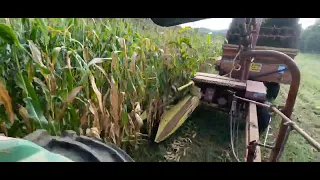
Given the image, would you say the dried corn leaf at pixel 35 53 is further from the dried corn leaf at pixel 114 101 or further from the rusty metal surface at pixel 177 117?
the rusty metal surface at pixel 177 117

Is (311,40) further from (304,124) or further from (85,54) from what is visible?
(85,54)

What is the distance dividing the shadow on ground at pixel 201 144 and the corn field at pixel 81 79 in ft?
0.62

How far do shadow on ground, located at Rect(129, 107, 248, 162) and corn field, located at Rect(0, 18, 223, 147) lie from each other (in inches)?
7.4

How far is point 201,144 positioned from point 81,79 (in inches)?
59.3

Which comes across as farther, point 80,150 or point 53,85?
point 53,85

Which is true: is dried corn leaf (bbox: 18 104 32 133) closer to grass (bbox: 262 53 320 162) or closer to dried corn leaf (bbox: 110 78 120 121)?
dried corn leaf (bbox: 110 78 120 121)

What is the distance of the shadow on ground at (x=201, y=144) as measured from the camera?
215 cm

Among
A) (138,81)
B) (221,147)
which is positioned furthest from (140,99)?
(221,147)

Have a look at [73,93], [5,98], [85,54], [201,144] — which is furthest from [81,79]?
[201,144]

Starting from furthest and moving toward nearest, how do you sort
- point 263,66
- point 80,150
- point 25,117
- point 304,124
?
1. point 263,66
2. point 304,124
3. point 25,117
4. point 80,150

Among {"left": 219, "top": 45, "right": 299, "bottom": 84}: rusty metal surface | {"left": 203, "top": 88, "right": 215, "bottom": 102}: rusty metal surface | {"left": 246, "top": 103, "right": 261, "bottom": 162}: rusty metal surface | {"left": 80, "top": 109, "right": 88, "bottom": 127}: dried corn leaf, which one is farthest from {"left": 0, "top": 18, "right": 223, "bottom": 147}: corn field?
{"left": 219, "top": 45, "right": 299, "bottom": 84}: rusty metal surface

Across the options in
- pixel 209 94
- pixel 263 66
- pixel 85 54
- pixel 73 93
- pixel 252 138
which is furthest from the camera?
pixel 263 66

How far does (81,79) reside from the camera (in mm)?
1425
